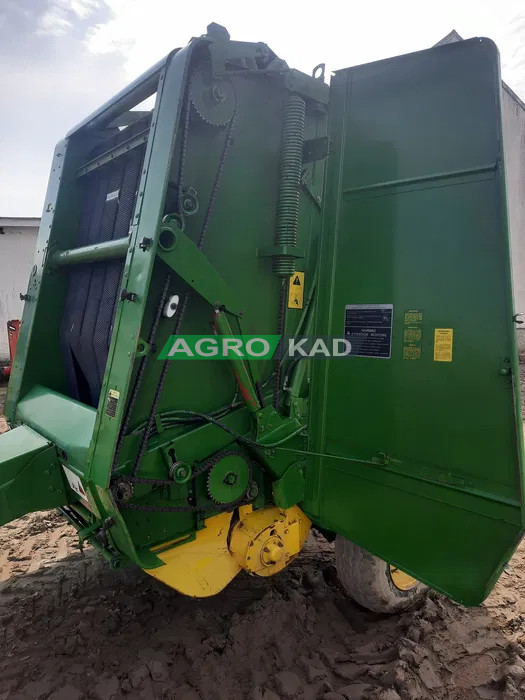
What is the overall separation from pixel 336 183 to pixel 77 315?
160 centimetres

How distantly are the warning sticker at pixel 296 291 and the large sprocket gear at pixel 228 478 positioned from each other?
0.77 metres

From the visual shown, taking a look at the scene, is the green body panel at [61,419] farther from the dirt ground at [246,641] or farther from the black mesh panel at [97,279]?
the dirt ground at [246,641]

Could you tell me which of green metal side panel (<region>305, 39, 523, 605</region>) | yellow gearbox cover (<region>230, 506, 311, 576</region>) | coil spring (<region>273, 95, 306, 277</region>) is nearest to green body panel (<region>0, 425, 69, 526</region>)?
yellow gearbox cover (<region>230, 506, 311, 576</region>)

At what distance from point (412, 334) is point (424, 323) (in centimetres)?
7

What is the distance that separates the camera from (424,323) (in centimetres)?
203

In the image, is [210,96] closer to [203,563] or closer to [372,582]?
[203,563]

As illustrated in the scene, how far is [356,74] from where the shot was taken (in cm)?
218

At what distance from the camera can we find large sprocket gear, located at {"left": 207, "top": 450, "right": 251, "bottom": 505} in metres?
2.11

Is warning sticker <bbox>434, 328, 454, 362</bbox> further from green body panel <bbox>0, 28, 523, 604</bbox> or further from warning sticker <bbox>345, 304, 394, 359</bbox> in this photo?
warning sticker <bbox>345, 304, 394, 359</bbox>

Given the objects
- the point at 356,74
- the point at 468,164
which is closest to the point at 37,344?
the point at 356,74

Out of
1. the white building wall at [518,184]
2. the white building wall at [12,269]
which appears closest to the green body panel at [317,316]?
the white building wall at [518,184]

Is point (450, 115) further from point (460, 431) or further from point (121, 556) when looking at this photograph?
point (121, 556)

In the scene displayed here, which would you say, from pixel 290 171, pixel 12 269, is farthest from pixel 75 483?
pixel 12 269

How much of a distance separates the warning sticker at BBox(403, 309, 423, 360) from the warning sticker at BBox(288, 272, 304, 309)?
1.72 feet
